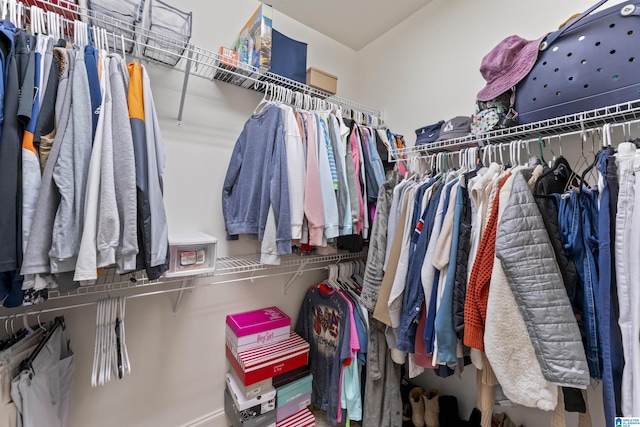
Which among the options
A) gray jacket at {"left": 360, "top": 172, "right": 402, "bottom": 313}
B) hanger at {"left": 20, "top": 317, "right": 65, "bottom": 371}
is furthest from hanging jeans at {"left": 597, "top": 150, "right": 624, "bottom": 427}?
hanger at {"left": 20, "top": 317, "right": 65, "bottom": 371}

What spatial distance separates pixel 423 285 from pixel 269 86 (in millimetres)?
1341

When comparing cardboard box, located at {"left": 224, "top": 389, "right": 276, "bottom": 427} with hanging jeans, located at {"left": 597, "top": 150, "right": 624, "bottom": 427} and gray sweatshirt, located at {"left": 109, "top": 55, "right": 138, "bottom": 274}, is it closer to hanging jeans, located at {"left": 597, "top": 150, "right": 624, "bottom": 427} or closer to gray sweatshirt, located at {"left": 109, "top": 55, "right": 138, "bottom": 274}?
gray sweatshirt, located at {"left": 109, "top": 55, "right": 138, "bottom": 274}

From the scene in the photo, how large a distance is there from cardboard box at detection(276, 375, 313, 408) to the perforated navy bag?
174 centimetres

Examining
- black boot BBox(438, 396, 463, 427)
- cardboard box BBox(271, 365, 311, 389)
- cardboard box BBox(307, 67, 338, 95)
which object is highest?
cardboard box BBox(307, 67, 338, 95)

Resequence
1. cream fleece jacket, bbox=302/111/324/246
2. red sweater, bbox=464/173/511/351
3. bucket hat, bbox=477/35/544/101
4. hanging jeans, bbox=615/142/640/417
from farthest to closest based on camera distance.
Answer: cream fleece jacket, bbox=302/111/324/246 → bucket hat, bbox=477/35/544/101 → red sweater, bbox=464/173/511/351 → hanging jeans, bbox=615/142/640/417

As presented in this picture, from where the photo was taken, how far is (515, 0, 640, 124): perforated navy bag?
0.83 m

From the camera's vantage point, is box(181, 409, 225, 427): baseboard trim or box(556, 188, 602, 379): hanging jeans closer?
box(556, 188, 602, 379): hanging jeans

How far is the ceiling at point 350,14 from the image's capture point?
1.77m

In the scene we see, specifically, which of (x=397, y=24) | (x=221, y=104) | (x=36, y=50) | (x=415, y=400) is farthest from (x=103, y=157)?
(x=397, y=24)

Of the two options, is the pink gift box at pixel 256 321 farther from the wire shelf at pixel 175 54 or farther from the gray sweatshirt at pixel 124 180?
the wire shelf at pixel 175 54

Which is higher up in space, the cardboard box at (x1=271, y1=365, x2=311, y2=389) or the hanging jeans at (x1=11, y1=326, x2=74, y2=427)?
the hanging jeans at (x1=11, y1=326, x2=74, y2=427)

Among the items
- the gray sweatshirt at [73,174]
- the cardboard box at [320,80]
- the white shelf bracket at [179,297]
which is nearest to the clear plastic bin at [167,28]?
the gray sweatshirt at [73,174]

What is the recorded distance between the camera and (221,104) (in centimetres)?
155

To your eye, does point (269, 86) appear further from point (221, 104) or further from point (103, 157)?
point (103, 157)
